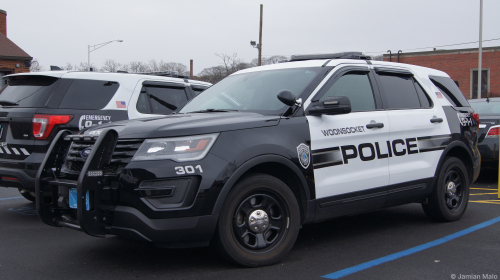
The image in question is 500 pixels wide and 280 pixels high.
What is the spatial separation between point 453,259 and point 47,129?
184 inches

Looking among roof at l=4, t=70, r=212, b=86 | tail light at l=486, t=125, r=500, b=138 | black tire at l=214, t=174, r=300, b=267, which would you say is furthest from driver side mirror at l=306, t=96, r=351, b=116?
tail light at l=486, t=125, r=500, b=138

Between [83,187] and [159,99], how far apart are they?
441 centimetres

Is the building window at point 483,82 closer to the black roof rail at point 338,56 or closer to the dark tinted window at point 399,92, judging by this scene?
the dark tinted window at point 399,92

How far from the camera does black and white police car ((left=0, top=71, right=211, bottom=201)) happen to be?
5.82m

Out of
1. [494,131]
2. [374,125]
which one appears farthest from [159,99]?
[494,131]

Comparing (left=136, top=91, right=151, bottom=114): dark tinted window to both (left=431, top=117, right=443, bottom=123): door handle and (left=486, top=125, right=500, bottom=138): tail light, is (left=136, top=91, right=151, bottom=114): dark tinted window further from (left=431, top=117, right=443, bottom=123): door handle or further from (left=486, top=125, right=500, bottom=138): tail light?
(left=486, top=125, right=500, bottom=138): tail light

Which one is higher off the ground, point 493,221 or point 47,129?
point 47,129

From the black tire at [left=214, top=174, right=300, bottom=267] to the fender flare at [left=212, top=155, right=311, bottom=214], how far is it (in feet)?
0.26

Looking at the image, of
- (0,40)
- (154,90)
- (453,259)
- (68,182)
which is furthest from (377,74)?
(0,40)

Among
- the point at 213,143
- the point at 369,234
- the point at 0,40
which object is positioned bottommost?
the point at 369,234

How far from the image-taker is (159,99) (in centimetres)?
791

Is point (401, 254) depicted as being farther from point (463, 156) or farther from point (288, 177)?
point (463, 156)

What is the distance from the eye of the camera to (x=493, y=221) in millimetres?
5906

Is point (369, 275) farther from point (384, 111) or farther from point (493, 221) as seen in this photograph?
point (493, 221)
